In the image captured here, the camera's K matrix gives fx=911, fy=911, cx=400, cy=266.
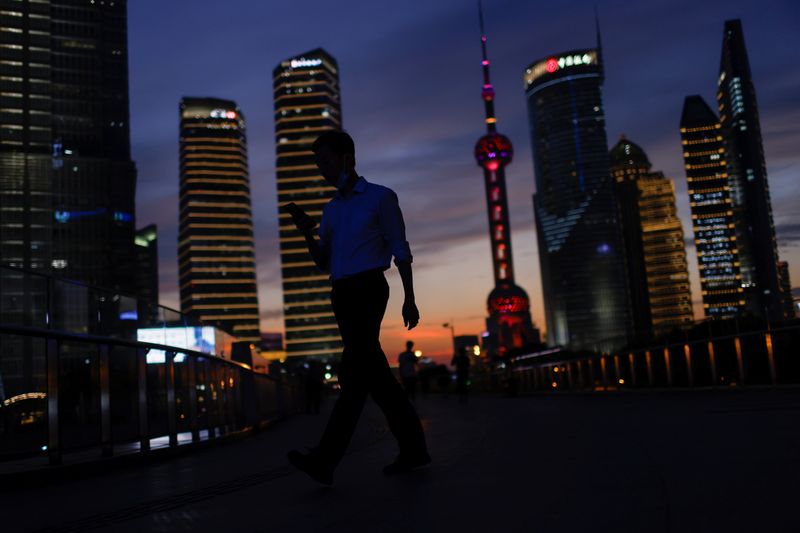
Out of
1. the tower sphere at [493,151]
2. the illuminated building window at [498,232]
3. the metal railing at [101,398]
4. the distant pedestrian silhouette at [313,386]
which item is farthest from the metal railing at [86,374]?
the tower sphere at [493,151]

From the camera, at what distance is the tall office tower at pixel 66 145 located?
448 feet

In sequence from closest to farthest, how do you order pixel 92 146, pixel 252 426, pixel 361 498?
pixel 361 498, pixel 252 426, pixel 92 146

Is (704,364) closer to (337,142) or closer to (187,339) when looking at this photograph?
(187,339)

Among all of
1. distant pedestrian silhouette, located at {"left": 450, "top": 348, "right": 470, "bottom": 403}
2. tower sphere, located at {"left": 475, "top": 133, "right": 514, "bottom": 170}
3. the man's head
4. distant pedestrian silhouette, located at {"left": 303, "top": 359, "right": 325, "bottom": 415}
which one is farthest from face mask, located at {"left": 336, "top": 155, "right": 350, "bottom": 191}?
tower sphere, located at {"left": 475, "top": 133, "right": 514, "bottom": 170}

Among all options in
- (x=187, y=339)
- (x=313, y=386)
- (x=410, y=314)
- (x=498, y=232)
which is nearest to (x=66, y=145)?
(x=498, y=232)

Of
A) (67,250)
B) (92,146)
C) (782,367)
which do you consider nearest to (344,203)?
(782,367)

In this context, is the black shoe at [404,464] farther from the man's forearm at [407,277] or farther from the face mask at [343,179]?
the face mask at [343,179]

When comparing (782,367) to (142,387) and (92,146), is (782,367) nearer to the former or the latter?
(142,387)

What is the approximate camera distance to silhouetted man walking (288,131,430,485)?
4.85 m

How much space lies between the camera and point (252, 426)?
45.2 feet

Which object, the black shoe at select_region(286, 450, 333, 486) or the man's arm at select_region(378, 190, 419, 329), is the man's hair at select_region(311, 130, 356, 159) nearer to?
the man's arm at select_region(378, 190, 419, 329)

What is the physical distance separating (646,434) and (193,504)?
3640 mm

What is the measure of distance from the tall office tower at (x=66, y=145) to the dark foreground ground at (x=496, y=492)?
132m

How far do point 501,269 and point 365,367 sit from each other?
588ft
